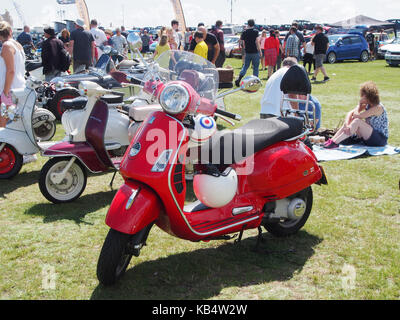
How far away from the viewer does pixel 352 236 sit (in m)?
3.77

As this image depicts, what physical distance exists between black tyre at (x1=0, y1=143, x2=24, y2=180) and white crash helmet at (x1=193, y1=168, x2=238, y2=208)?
3141mm

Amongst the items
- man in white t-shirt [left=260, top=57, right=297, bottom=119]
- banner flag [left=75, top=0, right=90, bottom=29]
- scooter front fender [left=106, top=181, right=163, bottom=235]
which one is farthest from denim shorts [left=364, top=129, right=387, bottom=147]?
banner flag [left=75, top=0, right=90, bottom=29]

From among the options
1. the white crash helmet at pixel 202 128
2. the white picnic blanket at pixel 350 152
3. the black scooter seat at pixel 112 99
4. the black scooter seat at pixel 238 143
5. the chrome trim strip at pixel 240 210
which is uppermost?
the white crash helmet at pixel 202 128

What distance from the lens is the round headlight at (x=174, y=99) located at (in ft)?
9.37

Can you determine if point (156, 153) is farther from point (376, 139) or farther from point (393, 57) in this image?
point (393, 57)

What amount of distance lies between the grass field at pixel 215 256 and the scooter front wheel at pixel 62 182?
0.41 feet

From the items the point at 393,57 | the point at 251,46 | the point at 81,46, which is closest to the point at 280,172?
the point at 81,46

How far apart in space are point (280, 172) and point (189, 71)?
129 centimetres

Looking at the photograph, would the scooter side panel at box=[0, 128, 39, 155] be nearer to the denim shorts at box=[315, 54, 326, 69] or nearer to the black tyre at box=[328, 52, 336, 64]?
the denim shorts at box=[315, 54, 326, 69]

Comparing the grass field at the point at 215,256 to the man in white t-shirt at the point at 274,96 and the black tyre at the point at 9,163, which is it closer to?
the black tyre at the point at 9,163

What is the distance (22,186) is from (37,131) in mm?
1914

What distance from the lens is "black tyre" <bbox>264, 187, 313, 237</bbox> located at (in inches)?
146

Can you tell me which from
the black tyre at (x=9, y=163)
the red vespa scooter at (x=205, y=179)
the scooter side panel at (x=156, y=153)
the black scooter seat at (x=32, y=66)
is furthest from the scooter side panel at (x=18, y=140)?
the black scooter seat at (x=32, y=66)
